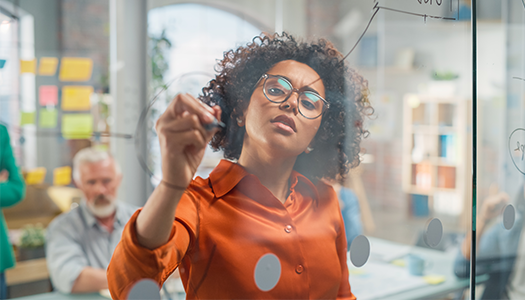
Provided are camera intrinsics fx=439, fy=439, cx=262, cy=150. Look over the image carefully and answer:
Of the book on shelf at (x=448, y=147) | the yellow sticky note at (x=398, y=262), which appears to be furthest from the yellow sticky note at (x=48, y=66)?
the book on shelf at (x=448, y=147)

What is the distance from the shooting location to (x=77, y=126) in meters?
0.54

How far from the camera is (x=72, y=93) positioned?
1.82 ft

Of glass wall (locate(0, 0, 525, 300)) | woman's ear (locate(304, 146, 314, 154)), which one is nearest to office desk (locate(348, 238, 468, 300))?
glass wall (locate(0, 0, 525, 300))

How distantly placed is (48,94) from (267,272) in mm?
373

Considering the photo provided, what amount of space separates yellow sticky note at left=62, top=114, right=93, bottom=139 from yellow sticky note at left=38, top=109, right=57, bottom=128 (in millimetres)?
11

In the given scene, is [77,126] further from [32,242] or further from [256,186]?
[256,186]

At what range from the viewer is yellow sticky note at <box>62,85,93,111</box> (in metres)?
0.54

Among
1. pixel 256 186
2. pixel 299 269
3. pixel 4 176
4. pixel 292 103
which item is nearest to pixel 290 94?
pixel 292 103

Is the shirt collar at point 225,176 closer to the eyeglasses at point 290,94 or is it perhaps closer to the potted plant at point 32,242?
the eyeglasses at point 290,94

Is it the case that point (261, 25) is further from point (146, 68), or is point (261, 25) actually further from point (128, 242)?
point (128, 242)

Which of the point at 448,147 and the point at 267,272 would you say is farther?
the point at 448,147

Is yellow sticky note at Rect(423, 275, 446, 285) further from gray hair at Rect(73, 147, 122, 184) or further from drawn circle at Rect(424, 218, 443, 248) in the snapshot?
gray hair at Rect(73, 147, 122, 184)

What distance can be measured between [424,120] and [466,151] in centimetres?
18

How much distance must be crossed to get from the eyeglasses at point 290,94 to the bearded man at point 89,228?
0.77 ft
